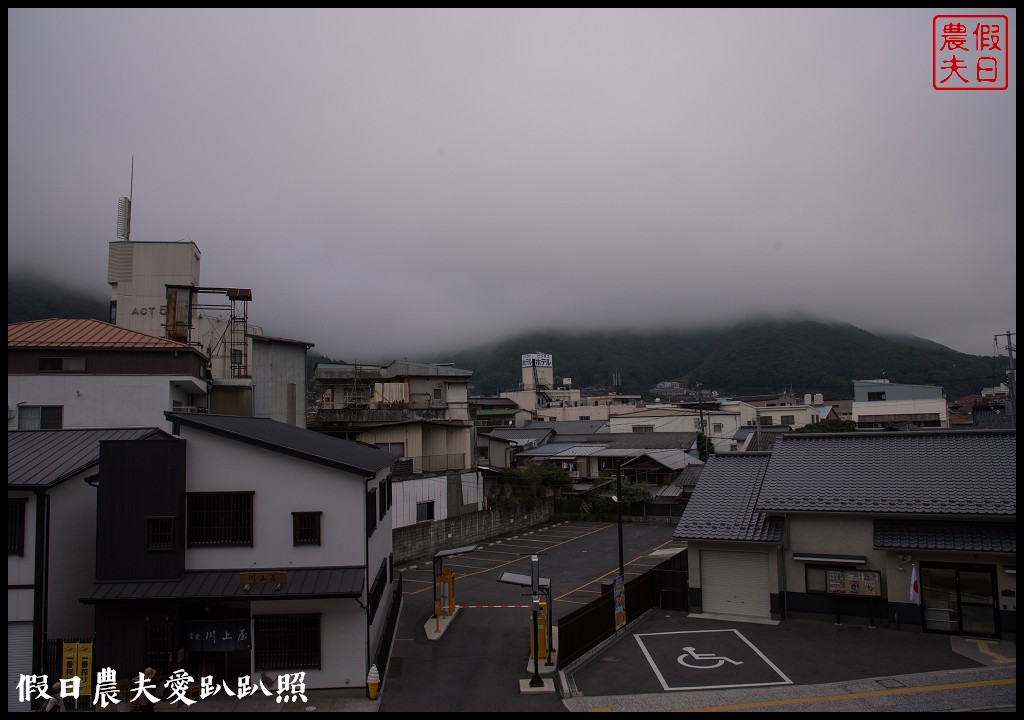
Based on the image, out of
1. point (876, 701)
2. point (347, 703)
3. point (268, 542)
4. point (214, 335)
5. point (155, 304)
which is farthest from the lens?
point (214, 335)

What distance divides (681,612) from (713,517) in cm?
334

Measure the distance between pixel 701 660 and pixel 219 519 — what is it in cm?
1322

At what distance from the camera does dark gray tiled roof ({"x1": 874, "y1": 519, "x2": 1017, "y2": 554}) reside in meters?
17.6

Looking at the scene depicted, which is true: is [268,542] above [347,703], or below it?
above

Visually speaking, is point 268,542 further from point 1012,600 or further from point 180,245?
point 180,245

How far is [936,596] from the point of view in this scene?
18.5 meters

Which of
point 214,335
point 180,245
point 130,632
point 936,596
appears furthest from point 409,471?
point 936,596

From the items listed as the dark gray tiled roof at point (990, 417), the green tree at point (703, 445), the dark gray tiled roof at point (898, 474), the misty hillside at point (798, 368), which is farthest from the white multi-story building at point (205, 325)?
the misty hillside at point (798, 368)

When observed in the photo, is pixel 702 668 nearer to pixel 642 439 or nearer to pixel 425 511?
pixel 425 511

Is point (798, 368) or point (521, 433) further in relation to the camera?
point (798, 368)

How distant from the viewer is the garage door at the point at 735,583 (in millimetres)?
20406

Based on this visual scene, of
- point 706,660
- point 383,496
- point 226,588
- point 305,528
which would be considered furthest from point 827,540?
point 226,588

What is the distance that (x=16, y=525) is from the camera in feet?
51.1

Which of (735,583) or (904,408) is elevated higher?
(904,408)
